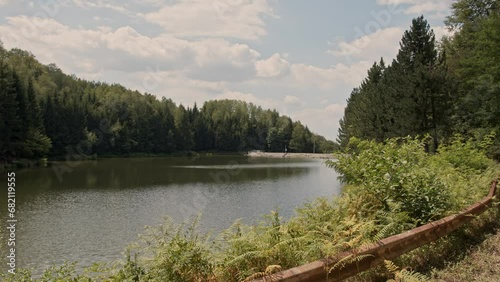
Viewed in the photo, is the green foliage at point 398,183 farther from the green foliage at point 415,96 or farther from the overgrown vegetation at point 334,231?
the green foliage at point 415,96

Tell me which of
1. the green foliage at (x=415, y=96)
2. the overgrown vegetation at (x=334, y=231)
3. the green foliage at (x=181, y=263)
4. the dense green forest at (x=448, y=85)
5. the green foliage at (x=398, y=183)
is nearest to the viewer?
the green foliage at (x=181, y=263)

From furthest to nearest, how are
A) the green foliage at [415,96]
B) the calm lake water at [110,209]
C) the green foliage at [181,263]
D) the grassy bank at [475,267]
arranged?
the green foliage at [415,96]
the calm lake water at [110,209]
the grassy bank at [475,267]
the green foliage at [181,263]

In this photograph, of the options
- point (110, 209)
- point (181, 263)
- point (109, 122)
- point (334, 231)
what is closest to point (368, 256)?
point (334, 231)

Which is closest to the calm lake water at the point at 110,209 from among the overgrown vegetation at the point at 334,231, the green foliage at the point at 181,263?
the overgrown vegetation at the point at 334,231

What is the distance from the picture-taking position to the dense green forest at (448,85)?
2438 cm

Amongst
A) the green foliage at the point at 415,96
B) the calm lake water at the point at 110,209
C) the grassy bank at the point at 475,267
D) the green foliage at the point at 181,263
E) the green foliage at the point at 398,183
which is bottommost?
the calm lake water at the point at 110,209

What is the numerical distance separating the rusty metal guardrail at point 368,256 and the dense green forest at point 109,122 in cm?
Answer: 4298

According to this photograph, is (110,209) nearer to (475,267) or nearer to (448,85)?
(475,267)

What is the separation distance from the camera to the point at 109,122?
11131 cm

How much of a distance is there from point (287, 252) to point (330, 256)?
33.0 inches

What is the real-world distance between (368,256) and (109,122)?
374 ft

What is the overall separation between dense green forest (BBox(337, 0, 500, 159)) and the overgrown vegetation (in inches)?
644

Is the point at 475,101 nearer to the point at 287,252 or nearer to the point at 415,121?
the point at 415,121

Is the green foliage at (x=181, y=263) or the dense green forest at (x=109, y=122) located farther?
the dense green forest at (x=109, y=122)
